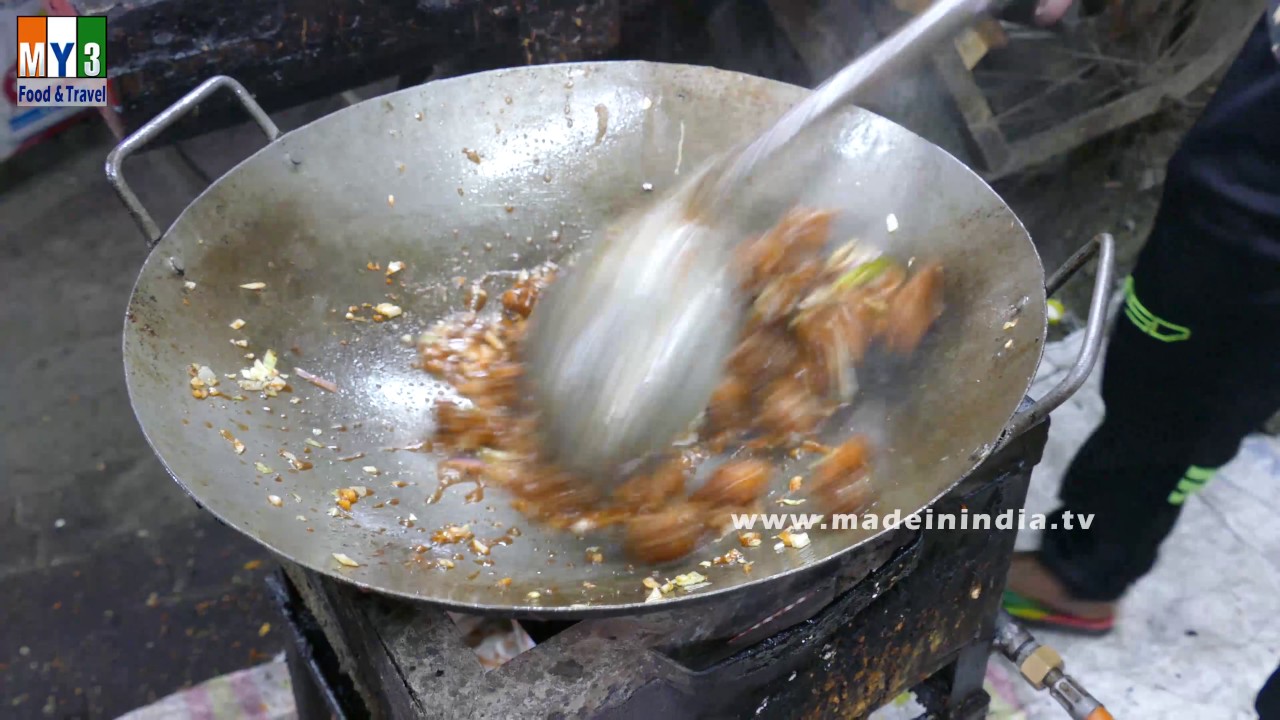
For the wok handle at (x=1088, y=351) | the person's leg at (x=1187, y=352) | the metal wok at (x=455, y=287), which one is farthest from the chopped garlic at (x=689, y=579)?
the person's leg at (x=1187, y=352)

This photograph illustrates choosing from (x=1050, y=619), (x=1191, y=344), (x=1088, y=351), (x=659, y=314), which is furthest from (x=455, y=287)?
(x=1050, y=619)

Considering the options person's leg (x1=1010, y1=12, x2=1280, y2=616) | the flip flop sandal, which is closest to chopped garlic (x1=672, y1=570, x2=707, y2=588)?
person's leg (x1=1010, y1=12, x2=1280, y2=616)

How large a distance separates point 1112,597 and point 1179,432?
0.56 meters

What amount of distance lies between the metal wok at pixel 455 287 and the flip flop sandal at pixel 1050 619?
1.27m

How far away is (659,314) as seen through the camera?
1.35m

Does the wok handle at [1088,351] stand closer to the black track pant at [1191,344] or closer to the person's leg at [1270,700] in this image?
the black track pant at [1191,344]

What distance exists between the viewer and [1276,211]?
1688 mm

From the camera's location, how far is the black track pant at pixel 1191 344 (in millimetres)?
1711

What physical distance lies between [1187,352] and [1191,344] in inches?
0.8

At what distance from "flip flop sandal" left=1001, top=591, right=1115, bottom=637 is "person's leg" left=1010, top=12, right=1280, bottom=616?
0.10 feet

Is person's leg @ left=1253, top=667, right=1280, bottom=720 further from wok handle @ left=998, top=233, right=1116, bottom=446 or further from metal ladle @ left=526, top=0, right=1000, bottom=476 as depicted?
metal ladle @ left=526, top=0, right=1000, bottom=476

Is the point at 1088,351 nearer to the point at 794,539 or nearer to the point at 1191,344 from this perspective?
the point at 794,539

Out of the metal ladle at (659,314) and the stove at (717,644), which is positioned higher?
the metal ladle at (659,314)

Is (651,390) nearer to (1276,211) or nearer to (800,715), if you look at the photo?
(800,715)
